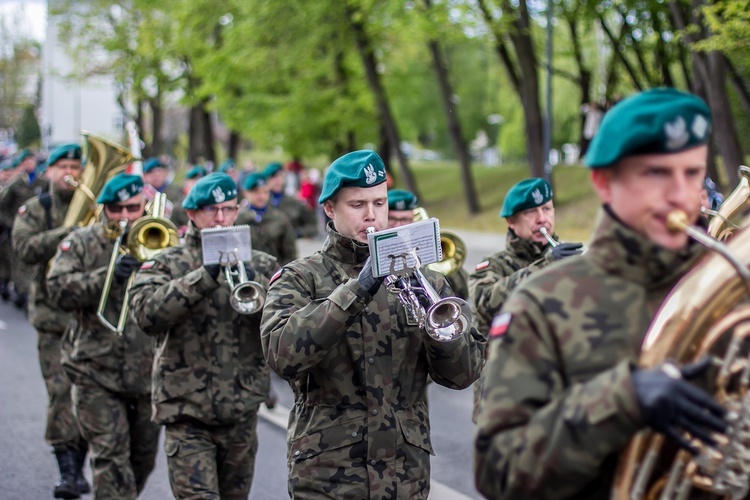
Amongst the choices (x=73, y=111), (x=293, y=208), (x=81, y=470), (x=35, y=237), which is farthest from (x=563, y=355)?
(x=73, y=111)

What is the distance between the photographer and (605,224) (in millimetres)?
2547

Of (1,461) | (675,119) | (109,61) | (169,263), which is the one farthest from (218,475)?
(109,61)

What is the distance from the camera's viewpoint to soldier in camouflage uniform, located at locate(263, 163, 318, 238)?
13.3m

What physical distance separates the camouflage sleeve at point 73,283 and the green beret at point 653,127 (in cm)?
467

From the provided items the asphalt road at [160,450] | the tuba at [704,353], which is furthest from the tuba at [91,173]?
the tuba at [704,353]

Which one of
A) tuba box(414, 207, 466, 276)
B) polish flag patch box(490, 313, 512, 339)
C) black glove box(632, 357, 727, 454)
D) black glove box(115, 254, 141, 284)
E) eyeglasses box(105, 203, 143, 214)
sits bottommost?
tuba box(414, 207, 466, 276)

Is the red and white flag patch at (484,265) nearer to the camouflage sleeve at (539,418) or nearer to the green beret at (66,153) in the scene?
the camouflage sleeve at (539,418)

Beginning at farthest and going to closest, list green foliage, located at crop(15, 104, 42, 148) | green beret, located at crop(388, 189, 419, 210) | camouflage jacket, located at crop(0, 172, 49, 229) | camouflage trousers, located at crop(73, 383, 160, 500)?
green foliage, located at crop(15, 104, 42, 148), camouflage jacket, located at crop(0, 172, 49, 229), green beret, located at crop(388, 189, 419, 210), camouflage trousers, located at crop(73, 383, 160, 500)

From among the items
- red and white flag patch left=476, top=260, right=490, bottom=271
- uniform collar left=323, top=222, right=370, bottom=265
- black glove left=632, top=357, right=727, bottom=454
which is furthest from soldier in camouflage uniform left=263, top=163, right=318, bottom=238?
black glove left=632, top=357, right=727, bottom=454

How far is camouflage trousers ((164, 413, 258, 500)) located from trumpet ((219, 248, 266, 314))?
0.65 meters

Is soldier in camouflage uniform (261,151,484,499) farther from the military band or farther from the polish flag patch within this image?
the polish flag patch

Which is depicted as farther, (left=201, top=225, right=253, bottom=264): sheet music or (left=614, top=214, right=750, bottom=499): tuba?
(left=201, top=225, right=253, bottom=264): sheet music

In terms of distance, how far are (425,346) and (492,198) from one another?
1158 inches

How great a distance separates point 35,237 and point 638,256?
6.95 meters
